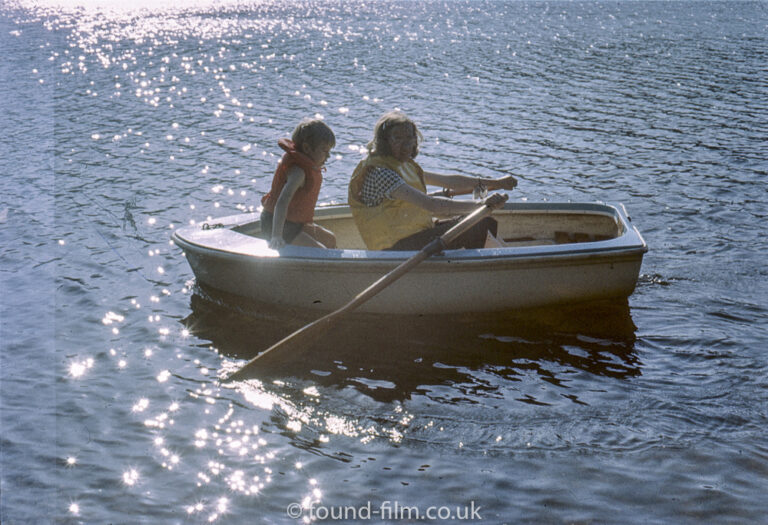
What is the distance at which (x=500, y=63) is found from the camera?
22484 mm

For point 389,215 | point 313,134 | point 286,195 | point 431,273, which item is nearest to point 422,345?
point 431,273

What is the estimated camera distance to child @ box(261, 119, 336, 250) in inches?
253

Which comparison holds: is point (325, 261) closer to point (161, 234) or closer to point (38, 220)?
point (161, 234)

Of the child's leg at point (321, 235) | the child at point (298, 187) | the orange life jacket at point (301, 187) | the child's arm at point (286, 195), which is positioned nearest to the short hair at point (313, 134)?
the child at point (298, 187)

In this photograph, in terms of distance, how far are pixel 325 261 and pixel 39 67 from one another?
2012 cm

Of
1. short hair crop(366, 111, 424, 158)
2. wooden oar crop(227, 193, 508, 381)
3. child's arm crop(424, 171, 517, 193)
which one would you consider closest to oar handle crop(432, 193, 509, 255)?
wooden oar crop(227, 193, 508, 381)

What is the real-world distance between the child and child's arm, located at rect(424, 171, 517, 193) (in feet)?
3.10

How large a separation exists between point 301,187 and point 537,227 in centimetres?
233

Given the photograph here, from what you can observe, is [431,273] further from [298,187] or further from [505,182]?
[298,187]

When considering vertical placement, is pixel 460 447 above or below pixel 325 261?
below

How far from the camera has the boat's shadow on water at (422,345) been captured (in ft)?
19.2

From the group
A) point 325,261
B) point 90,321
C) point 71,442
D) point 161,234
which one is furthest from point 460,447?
point 161,234

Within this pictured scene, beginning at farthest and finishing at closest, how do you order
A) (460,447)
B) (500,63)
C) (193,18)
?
1. (193,18)
2. (500,63)
3. (460,447)

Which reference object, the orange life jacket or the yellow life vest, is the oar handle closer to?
the yellow life vest
